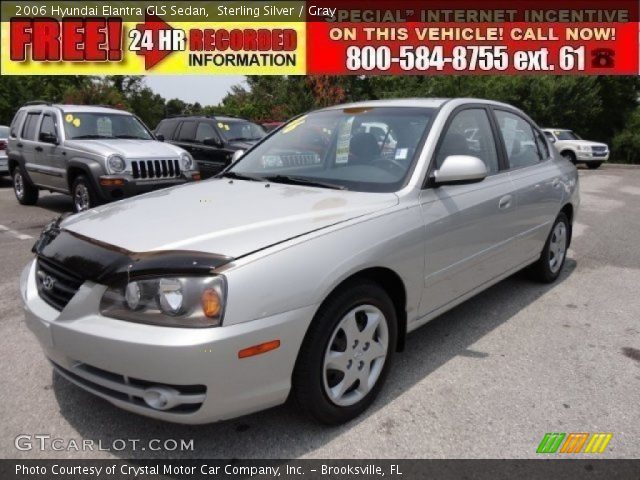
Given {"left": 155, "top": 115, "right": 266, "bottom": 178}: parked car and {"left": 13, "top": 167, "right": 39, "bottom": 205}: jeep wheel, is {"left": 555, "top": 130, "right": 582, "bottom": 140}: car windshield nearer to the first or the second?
{"left": 155, "top": 115, "right": 266, "bottom": 178}: parked car

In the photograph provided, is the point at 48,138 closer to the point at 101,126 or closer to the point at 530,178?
the point at 101,126

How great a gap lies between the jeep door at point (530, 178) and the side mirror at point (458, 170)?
1088 millimetres

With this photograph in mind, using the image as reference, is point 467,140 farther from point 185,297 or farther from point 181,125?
point 181,125

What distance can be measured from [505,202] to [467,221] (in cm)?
62

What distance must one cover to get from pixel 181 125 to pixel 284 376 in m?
11.0

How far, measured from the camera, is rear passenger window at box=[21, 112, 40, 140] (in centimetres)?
930

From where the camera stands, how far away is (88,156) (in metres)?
7.75

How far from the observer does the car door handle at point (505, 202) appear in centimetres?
376

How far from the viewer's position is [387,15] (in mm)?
24094

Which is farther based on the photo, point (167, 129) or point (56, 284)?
point (167, 129)

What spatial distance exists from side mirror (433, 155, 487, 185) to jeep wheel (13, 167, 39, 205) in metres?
8.72

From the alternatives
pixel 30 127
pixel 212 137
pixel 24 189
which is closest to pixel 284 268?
pixel 30 127

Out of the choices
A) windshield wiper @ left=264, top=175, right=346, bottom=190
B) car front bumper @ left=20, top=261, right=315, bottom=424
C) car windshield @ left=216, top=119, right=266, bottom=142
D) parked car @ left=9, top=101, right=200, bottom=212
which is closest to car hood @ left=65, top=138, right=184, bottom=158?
parked car @ left=9, top=101, right=200, bottom=212

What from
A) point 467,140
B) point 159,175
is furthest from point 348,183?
point 159,175
